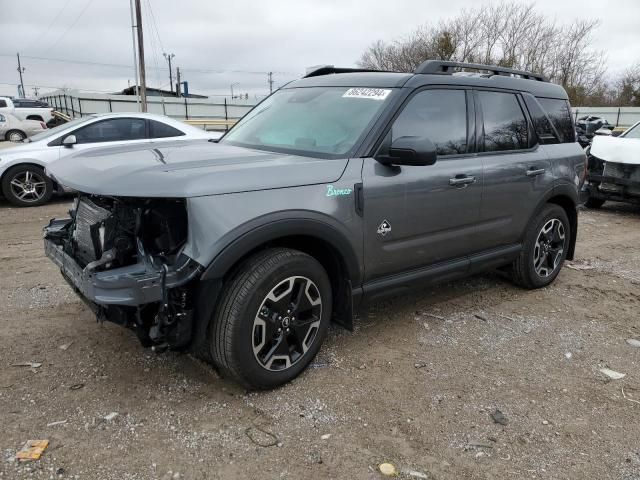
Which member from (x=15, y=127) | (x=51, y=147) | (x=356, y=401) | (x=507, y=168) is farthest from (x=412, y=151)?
(x=15, y=127)

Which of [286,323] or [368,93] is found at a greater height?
[368,93]

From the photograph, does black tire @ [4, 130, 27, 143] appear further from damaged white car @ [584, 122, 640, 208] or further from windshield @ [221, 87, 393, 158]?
damaged white car @ [584, 122, 640, 208]

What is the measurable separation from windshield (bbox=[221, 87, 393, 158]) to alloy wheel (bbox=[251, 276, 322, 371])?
902mm

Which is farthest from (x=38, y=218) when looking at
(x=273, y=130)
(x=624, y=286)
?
(x=624, y=286)

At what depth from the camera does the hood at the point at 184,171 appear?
8.52 ft

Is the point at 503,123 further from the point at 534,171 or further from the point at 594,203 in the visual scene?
the point at 594,203

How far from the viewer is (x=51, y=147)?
8.44 m

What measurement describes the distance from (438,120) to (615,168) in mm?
Answer: 6442

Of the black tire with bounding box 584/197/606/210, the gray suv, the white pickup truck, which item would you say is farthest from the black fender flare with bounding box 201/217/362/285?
the white pickup truck

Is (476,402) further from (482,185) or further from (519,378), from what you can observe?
(482,185)

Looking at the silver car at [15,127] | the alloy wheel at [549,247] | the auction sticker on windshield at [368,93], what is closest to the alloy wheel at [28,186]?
the auction sticker on windshield at [368,93]

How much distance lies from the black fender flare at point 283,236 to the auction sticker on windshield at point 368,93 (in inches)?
41.4

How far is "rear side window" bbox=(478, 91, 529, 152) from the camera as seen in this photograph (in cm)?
413

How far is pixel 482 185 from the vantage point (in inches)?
156
